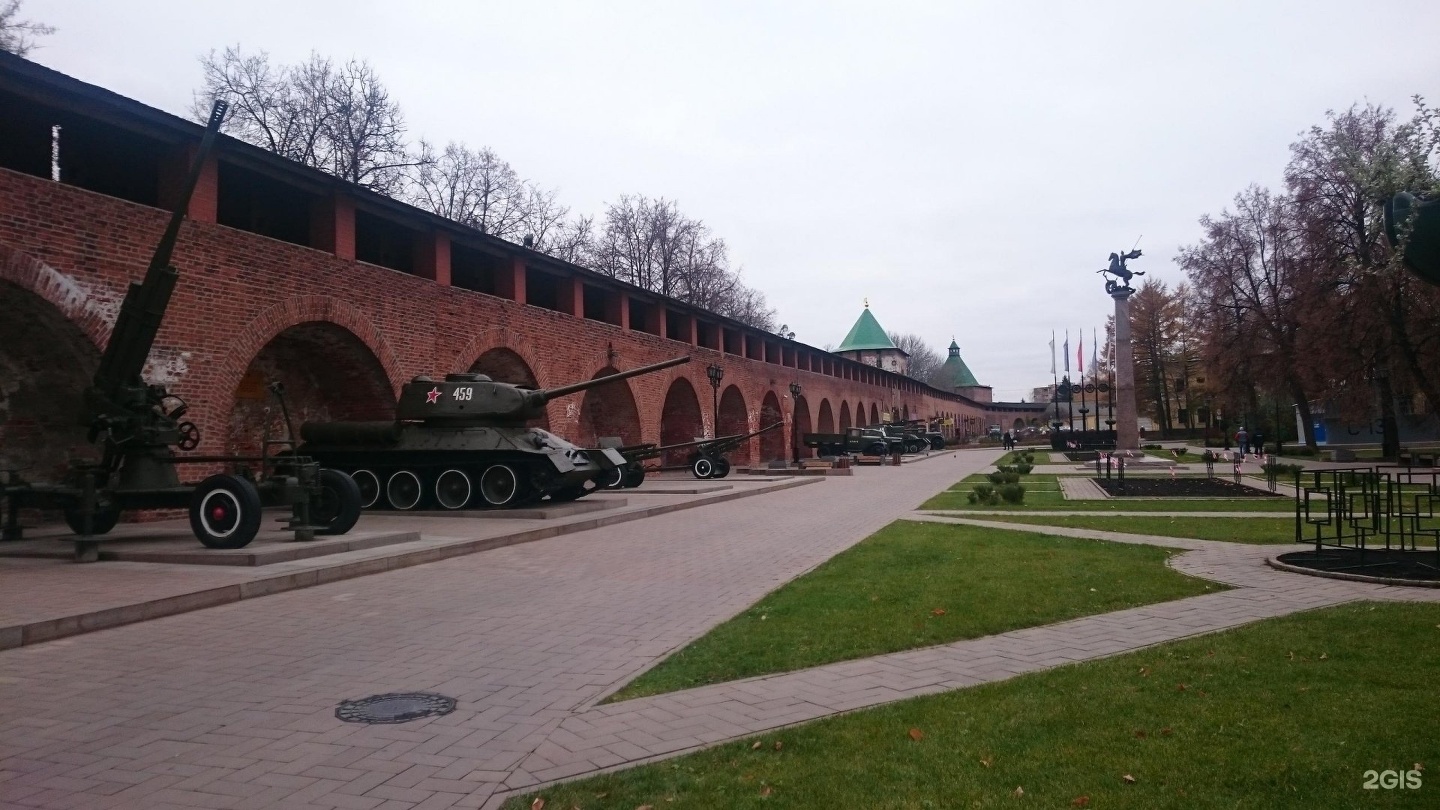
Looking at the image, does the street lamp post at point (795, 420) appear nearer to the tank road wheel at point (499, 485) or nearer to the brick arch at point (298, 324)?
the brick arch at point (298, 324)

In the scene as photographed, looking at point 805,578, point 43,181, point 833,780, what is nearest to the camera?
point 833,780

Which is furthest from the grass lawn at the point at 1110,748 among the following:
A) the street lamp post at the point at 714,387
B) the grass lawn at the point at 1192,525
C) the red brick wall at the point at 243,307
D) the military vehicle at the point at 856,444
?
the military vehicle at the point at 856,444

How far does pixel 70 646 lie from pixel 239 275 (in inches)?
340

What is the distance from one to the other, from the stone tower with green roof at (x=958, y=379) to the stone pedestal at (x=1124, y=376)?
85.0 m

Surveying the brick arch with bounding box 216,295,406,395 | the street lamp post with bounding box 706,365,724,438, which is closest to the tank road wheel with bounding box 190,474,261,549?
the brick arch with bounding box 216,295,406,395

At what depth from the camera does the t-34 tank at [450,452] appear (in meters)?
14.6

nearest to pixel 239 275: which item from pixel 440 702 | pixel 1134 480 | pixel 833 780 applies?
pixel 440 702

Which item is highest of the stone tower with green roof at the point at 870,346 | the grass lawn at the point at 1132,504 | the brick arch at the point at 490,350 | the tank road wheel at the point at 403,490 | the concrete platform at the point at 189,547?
the stone tower with green roof at the point at 870,346

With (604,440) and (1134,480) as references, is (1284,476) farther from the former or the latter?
(604,440)

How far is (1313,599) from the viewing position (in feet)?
21.8

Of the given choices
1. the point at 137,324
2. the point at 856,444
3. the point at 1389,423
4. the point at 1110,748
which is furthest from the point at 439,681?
the point at 856,444

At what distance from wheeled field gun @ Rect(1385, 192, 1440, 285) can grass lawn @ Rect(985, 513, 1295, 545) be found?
325 inches

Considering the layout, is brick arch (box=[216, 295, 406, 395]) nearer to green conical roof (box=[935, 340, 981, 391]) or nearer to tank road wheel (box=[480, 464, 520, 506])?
tank road wheel (box=[480, 464, 520, 506])

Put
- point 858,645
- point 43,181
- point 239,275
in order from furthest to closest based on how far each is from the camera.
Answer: point 239,275
point 43,181
point 858,645
